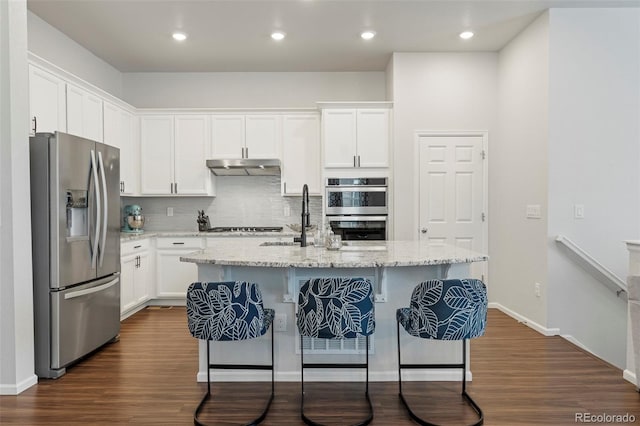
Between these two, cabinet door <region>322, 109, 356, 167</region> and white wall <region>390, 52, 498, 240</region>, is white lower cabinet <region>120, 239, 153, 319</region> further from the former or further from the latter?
white wall <region>390, 52, 498, 240</region>

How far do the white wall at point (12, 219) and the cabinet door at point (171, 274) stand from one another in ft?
7.17

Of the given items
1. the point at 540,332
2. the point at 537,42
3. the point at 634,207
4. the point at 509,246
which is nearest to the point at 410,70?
the point at 537,42

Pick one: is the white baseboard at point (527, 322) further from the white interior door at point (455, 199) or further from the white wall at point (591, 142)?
the white interior door at point (455, 199)

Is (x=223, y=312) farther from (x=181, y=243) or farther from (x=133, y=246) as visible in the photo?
(x=181, y=243)

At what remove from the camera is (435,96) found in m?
4.91

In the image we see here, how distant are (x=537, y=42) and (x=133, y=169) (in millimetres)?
4807

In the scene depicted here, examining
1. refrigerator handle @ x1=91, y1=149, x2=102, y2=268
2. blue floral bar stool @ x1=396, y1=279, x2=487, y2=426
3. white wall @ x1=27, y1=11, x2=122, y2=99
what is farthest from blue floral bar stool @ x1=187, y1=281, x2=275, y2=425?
white wall @ x1=27, y1=11, x2=122, y2=99

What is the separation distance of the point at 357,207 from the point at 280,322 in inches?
93.8

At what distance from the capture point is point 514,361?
10.6 feet

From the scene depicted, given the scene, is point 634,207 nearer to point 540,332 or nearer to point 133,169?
A: point 540,332

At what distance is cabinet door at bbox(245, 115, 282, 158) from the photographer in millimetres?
5258

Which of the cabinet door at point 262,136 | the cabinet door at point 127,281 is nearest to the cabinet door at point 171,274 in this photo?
the cabinet door at point 127,281

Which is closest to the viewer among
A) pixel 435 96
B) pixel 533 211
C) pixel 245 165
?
pixel 533 211

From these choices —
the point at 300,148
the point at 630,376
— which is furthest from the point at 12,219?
the point at 630,376
